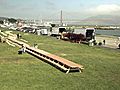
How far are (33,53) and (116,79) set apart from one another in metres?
11.3

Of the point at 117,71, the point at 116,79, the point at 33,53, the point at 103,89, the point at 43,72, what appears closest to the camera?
the point at 103,89

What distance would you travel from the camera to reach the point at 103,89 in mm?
14625

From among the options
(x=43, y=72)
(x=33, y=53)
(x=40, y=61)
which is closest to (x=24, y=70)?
(x=43, y=72)

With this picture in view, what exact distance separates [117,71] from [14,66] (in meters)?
7.06

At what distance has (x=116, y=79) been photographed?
669 inches

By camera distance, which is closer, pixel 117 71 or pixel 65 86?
pixel 65 86

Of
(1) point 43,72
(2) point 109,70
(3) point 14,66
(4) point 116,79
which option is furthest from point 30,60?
(4) point 116,79

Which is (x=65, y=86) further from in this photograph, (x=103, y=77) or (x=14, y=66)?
(x=14, y=66)

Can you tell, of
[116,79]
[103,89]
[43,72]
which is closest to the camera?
[103,89]

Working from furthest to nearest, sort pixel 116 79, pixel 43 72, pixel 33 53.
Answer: pixel 33 53
pixel 43 72
pixel 116 79

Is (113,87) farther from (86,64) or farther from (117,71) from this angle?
(86,64)

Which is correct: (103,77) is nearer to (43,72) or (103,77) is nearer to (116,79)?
(116,79)

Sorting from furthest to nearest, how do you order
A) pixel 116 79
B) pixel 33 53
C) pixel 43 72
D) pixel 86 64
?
pixel 33 53
pixel 86 64
pixel 43 72
pixel 116 79

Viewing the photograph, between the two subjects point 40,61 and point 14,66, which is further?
point 40,61
